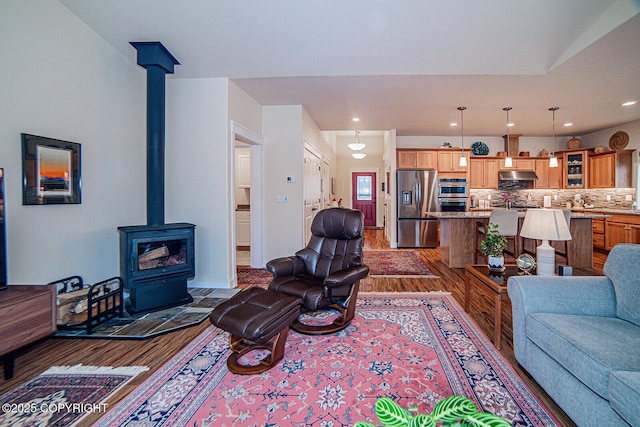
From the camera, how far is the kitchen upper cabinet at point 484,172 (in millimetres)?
7051

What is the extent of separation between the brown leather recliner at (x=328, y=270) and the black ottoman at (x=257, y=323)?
346 mm

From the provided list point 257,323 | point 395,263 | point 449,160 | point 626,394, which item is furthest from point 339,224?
point 449,160

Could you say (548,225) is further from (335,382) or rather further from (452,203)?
(452,203)

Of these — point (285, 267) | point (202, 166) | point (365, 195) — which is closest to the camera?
point (285, 267)

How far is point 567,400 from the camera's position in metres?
1.50

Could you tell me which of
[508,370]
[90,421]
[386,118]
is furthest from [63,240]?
[386,118]

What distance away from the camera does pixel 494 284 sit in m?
2.29

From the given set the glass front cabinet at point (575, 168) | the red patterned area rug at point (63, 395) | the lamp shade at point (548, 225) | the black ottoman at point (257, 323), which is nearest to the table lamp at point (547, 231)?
the lamp shade at point (548, 225)

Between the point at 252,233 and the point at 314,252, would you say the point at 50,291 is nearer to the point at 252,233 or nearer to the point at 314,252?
the point at 314,252

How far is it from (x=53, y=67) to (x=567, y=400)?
4339 mm

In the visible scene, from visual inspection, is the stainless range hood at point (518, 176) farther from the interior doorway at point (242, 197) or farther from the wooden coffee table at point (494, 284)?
the interior doorway at point (242, 197)

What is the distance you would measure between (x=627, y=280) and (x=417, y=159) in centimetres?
544

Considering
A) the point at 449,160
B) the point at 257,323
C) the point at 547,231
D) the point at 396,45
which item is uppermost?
the point at 396,45

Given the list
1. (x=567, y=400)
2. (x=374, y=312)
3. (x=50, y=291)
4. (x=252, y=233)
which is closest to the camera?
(x=567, y=400)
